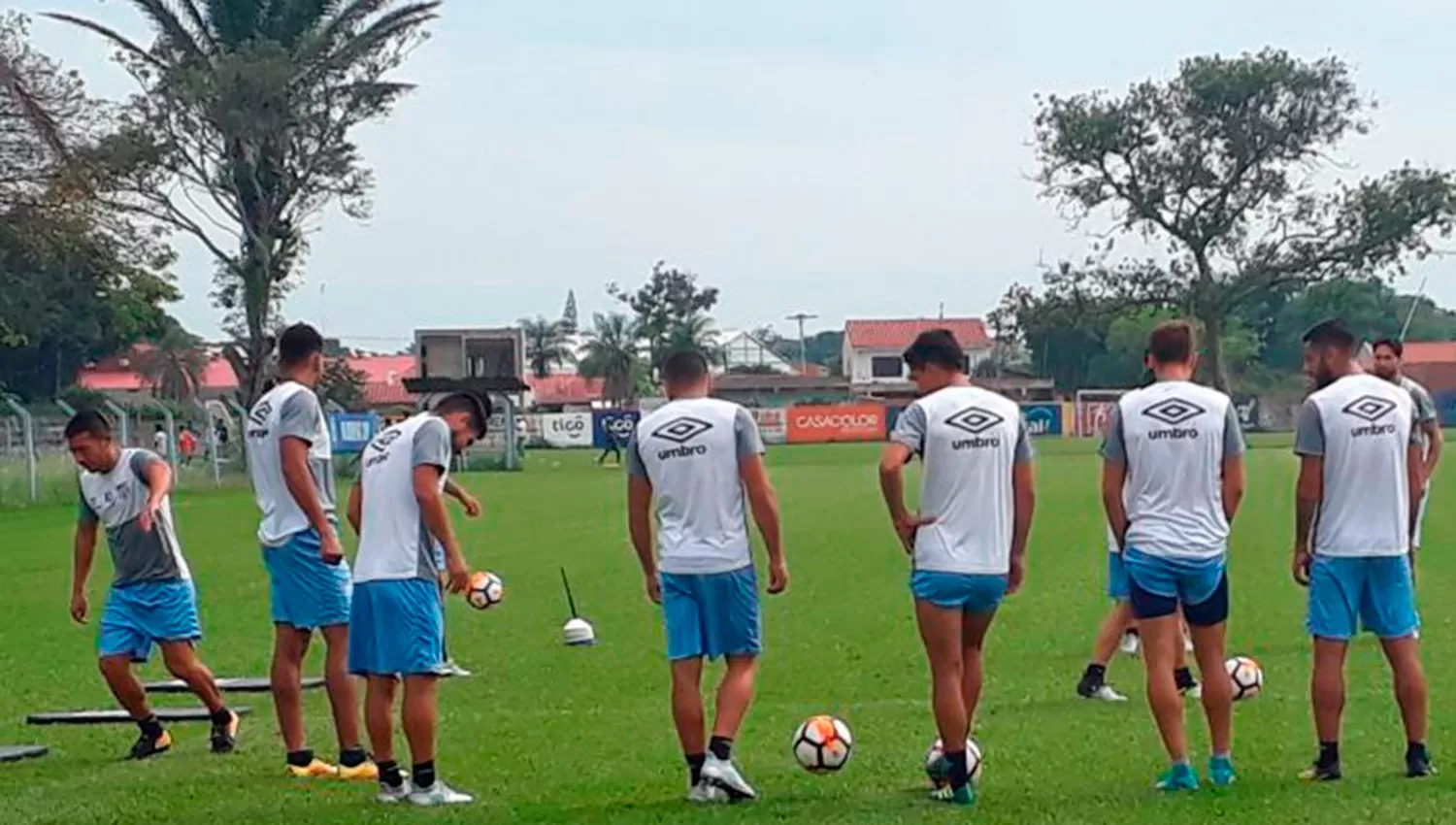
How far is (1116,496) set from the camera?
9070 mm

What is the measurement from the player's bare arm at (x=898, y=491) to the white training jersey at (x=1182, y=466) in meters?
1.01

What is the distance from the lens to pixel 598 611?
1930 centimetres

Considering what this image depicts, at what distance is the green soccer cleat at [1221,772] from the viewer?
8.74 meters

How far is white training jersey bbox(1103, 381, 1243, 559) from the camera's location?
28.6 ft

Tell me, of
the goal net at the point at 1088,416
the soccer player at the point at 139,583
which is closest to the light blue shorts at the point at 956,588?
the soccer player at the point at 139,583

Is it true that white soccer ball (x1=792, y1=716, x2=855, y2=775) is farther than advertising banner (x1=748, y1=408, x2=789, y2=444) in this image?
No

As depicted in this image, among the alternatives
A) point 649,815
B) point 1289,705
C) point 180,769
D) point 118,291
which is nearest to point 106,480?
point 180,769

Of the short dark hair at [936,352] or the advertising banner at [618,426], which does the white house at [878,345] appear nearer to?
the advertising banner at [618,426]

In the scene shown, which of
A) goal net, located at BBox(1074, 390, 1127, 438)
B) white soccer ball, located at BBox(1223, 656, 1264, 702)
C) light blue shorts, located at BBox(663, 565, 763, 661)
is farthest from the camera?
goal net, located at BBox(1074, 390, 1127, 438)

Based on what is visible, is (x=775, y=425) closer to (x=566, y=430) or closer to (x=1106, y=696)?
(x=566, y=430)

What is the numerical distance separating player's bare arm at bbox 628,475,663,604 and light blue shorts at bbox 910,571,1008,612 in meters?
1.23

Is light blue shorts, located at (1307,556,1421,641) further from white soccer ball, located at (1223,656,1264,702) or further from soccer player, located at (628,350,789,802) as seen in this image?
soccer player, located at (628,350,789,802)

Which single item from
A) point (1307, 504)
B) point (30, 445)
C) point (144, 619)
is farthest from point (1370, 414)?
point (30, 445)

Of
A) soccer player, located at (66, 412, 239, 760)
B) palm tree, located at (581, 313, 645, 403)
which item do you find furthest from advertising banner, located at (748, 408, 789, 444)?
soccer player, located at (66, 412, 239, 760)
